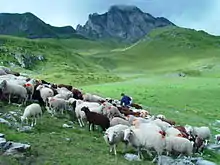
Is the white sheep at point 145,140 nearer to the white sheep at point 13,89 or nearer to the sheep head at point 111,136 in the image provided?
the sheep head at point 111,136

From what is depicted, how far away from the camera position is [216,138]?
2259 cm

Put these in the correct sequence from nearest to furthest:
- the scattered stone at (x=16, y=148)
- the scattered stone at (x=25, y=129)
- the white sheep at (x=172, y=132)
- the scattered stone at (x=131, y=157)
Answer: the scattered stone at (x=16, y=148) < the scattered stone at (x=131, y=157) < the scattered stone at (x=25, y=129) < the white sheep at (x=172, y=132)

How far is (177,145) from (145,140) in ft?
4.70

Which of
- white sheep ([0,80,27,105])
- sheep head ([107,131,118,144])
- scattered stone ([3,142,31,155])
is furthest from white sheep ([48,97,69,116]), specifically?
scattered stone ([3,142,31,155])

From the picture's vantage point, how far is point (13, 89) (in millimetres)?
21000

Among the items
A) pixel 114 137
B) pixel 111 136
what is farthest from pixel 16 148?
pixel 114 137

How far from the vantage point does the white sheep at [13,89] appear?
67.9ft

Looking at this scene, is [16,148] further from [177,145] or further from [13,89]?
[13,89]

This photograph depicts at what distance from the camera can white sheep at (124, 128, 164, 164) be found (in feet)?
50.9

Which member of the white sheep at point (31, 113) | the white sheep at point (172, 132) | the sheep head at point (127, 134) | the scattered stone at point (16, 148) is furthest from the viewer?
the white sheep at point (31, 113)

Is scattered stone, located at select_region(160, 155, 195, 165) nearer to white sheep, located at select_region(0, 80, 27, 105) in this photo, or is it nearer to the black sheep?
the black sheep

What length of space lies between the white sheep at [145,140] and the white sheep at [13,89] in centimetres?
785

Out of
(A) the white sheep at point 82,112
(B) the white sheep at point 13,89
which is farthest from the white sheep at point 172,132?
(B) the white sheep at point 13,89

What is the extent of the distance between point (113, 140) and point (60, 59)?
144289 mm
